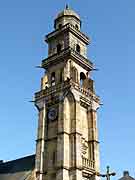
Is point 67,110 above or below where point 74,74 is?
below

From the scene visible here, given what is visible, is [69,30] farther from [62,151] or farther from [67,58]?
[62,151]

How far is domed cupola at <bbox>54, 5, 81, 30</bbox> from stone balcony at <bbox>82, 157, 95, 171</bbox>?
18519mm

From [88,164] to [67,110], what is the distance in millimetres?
6142

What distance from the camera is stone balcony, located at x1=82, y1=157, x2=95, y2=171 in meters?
36.0

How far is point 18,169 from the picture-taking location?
3956 cm

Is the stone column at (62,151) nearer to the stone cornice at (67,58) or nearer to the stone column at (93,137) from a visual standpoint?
the stone column at (93,137)

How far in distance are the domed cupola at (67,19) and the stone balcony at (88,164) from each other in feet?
60.8

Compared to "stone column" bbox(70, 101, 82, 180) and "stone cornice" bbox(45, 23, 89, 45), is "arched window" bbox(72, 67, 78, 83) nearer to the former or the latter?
"stone column" bbox(70, 101, 82, 180)

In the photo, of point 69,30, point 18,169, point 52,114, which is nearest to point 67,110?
point 52,114

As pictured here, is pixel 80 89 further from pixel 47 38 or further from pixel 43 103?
pixel 47 38

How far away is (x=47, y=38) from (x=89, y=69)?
6.98 m

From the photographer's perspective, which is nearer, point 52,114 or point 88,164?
point 88,164

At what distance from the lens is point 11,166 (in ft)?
137

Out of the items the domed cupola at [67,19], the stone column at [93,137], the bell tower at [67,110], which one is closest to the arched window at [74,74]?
the bell tower at [67,110]
